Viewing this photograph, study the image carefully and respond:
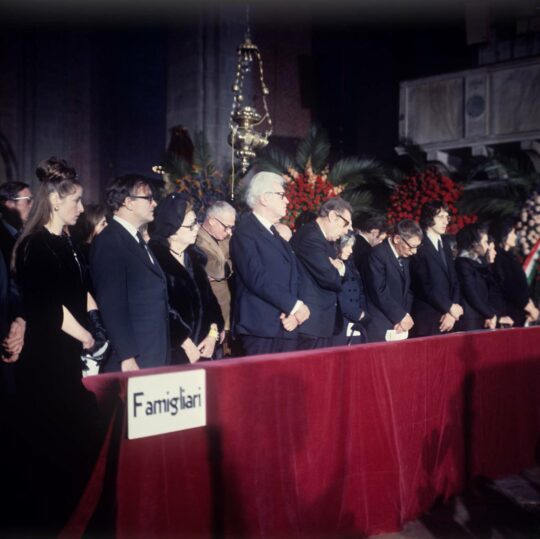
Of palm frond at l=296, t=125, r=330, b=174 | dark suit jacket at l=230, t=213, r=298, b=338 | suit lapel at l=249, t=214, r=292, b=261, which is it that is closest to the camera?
dark suit jacket at l=230, t=213, r=298, b=338

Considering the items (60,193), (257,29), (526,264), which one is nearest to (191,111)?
(257,29)

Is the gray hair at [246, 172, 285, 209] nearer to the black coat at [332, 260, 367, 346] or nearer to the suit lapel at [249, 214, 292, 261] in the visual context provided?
the suit lapel at [249, 214, 292, 261]

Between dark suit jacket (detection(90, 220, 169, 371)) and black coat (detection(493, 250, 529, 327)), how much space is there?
4732 millimetres

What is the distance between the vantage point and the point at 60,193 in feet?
11.0

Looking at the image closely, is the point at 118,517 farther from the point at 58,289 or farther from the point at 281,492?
the point at 58,289

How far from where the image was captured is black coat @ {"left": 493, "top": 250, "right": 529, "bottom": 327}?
7.53 meters

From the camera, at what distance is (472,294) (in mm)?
6863

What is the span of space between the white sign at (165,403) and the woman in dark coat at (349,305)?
266cm

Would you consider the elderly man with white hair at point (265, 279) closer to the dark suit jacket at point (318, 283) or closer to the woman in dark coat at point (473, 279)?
the dark suit jacket at point (318, 283)

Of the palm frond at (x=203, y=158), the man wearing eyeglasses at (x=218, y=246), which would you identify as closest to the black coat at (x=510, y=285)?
the man wearing eyeglasses at (x=218, y=246)

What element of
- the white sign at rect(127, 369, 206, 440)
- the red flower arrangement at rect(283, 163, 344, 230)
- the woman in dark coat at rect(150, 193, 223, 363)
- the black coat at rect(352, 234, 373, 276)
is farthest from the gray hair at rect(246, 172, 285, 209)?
the red flower arrangement at rect(283, 163, 344, 230)

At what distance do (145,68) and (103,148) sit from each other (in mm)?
2055

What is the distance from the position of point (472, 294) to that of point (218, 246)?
2.75 m

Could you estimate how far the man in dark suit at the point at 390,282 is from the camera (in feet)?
19.2
